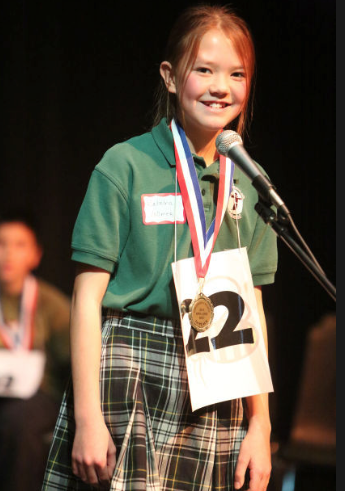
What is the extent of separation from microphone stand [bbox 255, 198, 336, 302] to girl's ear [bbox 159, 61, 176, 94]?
47cm

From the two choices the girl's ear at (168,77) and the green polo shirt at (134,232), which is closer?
the green polo shirt at (134,232)

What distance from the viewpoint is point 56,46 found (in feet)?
7.55

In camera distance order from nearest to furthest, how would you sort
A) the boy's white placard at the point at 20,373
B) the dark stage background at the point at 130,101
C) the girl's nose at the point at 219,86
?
the girl's nose at the point at 219,86, the dark stage background at the point at 130,101, the boy's white placard at the point at 20,373

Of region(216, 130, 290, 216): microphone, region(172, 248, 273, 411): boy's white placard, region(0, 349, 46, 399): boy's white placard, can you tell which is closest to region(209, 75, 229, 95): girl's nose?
region(216, 130, 290, 216): microphone

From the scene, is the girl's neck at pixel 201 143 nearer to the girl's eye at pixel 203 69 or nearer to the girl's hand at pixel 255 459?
the girl's eye at pixel 203 69

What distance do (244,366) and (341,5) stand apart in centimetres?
143

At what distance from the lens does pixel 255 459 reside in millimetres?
1394

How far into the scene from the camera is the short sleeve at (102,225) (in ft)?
4.50

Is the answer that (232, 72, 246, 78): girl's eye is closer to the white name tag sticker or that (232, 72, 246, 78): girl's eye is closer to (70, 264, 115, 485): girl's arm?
the white name tag sticker

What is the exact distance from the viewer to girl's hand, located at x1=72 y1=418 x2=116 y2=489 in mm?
1264

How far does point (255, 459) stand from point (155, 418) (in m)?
0.24

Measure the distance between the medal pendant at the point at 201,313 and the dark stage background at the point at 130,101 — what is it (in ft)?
3.21


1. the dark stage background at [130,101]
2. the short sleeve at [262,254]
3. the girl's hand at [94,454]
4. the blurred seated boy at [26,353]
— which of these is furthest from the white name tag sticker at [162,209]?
the blurred seated boy at [26,353]

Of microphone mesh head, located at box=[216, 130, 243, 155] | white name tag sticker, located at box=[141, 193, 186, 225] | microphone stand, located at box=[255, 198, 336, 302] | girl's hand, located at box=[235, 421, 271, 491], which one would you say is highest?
microphone mesh head, located at box=[216, 130, 243, 155]
